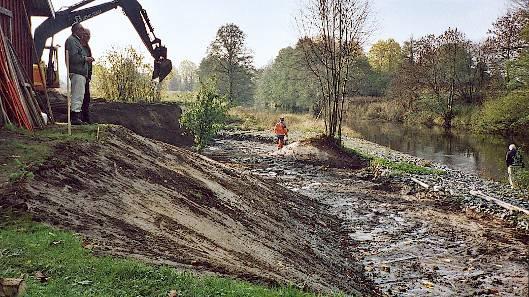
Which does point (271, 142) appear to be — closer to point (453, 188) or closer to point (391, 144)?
point (391, 144)

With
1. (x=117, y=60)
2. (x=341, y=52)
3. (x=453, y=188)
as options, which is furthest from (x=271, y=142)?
(x=453, y=188)

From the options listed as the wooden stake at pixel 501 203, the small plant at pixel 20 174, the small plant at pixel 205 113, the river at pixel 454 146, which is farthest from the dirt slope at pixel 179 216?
the river at pixel 454 146

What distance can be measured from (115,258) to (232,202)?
5720 millimetres

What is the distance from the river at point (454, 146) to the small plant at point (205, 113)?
1262 cm

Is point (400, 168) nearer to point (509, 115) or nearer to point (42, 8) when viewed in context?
point (42, 8)

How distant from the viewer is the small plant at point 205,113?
2039 cm

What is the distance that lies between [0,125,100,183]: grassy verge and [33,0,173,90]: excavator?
4412 millimetres

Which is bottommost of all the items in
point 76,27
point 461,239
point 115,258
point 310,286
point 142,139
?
point 461,239

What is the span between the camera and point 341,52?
25.8 m

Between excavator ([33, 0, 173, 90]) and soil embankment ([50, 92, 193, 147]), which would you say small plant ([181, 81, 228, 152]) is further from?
soil embankment ([50, 92, 193, 147])

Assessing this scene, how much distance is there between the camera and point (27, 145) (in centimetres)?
851

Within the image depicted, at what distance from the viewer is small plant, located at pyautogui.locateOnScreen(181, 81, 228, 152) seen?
2039cm

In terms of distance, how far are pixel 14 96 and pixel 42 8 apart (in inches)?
288

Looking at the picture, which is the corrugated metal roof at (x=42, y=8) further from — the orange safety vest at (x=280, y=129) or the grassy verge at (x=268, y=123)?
the grassy verge at (x=268, y=123)
